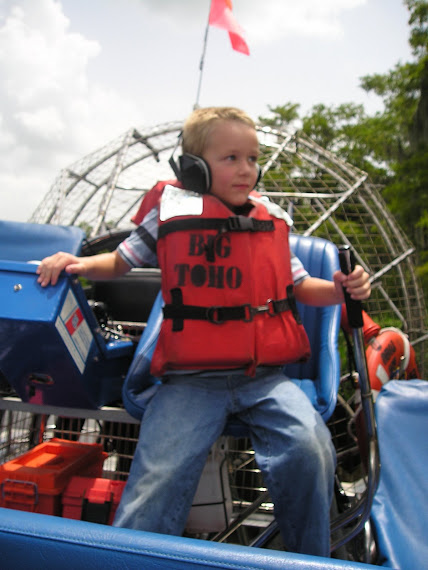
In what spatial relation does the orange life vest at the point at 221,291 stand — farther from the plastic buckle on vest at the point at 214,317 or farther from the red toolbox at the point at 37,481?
the red toolbox at the point at 37,481

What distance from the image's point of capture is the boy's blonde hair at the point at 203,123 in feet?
5.63

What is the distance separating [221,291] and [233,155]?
48 cm

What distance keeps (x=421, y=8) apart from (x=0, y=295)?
7.52 m

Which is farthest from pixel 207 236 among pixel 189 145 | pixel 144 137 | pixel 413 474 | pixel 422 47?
pixel 422 47

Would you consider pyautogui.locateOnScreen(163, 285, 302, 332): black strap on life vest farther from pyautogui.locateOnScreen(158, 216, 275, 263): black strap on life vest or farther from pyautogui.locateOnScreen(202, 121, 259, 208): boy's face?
pyautogui.locateOnScreen(202, 121, 259, 208): boy's face

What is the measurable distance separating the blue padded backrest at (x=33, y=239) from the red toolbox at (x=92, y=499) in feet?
3.09

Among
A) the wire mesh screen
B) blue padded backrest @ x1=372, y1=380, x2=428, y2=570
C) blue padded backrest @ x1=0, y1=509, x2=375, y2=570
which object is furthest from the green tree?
blue padded backrest @ x1=0, y1=509, x2=375, y2=570

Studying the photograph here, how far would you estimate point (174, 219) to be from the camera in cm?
171

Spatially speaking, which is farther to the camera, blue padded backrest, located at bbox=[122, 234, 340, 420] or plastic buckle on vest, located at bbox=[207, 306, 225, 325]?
blue padded backrest, located at bbox=[122, 234, 340, 420]

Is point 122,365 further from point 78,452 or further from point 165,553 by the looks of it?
point 165,553

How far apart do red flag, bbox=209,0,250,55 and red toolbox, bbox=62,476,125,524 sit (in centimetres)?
227

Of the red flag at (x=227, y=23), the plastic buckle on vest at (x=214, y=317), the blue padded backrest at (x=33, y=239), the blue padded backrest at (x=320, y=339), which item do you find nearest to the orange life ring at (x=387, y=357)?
the blue padded backrest at (x=320, y=339)

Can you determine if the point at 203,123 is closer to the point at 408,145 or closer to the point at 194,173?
the point at 194,173

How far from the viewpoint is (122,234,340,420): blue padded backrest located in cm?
173
